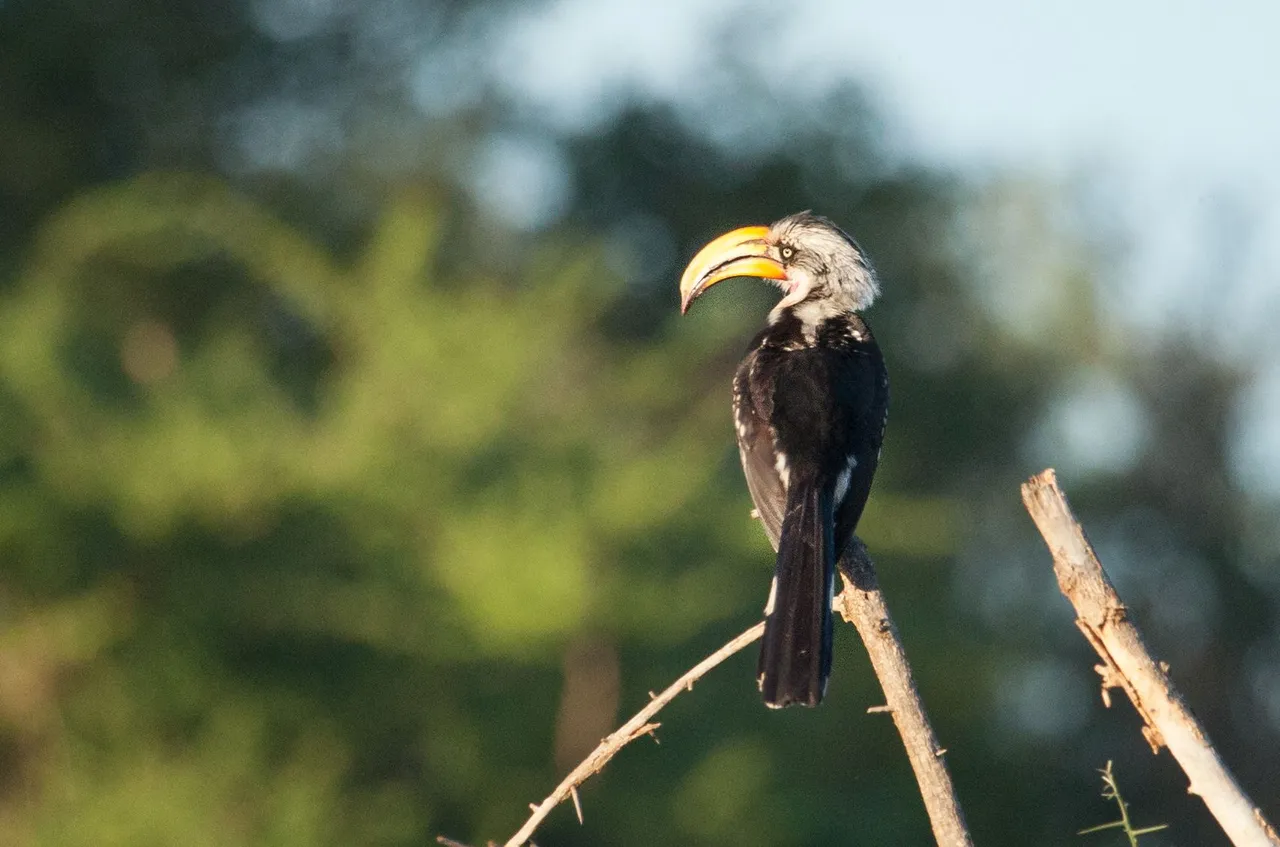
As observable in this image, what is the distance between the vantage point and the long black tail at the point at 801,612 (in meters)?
3.05

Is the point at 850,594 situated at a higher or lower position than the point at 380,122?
lower

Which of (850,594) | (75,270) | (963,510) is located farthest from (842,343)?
(963,510)

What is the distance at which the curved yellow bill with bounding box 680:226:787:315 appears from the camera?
15.5ft

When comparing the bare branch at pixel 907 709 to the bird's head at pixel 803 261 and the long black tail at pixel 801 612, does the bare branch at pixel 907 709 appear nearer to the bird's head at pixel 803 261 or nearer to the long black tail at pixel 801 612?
the long black tail at pixel 801 612

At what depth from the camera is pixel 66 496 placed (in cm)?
1127

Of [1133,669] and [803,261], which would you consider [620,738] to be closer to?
[1133,669]

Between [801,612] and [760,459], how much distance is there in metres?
0.81

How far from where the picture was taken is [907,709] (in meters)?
2.73

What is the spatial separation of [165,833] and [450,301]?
5.04m

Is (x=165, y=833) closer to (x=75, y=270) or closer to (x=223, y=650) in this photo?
(x=223, y=650)

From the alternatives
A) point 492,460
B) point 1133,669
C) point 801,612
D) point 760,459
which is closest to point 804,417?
point 760,459

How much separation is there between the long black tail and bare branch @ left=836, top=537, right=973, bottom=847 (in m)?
0.06

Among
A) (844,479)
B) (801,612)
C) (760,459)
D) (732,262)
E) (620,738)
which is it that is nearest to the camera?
(620,738)

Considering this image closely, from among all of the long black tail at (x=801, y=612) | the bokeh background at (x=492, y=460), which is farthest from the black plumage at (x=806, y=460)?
the bokeh background at (x=492, y=460)
